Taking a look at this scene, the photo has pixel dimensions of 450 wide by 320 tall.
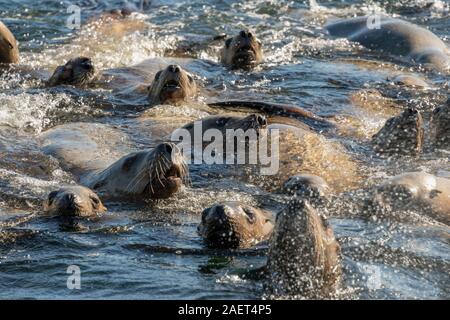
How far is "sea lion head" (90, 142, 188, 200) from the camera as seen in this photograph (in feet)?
27.9

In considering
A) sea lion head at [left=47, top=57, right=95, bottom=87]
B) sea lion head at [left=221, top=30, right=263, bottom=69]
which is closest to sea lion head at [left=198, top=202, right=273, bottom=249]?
sea lion head at [left=47, top=57, right=95, bottom=87]

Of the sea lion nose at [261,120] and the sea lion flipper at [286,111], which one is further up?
the sea lion nose at [261,120]

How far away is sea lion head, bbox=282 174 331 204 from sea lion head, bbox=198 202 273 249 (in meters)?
0.85

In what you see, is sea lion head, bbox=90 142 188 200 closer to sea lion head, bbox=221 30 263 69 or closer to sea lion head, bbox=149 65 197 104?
sea lion head, bbox=149 65 197 104

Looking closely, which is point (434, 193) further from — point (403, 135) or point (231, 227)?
point (231, 227)

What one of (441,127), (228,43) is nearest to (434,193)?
(441,127)

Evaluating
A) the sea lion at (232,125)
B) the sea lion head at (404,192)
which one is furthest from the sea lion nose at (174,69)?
the sea lion head at (404,192)

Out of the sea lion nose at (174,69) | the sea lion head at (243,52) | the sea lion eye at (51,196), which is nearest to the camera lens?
the sea lion eye at (51,196)

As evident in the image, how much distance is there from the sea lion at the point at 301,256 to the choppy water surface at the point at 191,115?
0.16 m

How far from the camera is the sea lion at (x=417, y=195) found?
27.5 feet

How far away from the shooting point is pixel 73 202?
813cm

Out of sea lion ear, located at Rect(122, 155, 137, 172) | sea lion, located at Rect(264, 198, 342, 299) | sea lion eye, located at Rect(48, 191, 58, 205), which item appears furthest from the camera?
sea lion ear, located at Rect(122, 155, 137, 172)

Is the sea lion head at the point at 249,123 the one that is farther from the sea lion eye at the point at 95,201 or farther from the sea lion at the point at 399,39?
the sea lion at the point at 399,39

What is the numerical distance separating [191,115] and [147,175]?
2.49 m
